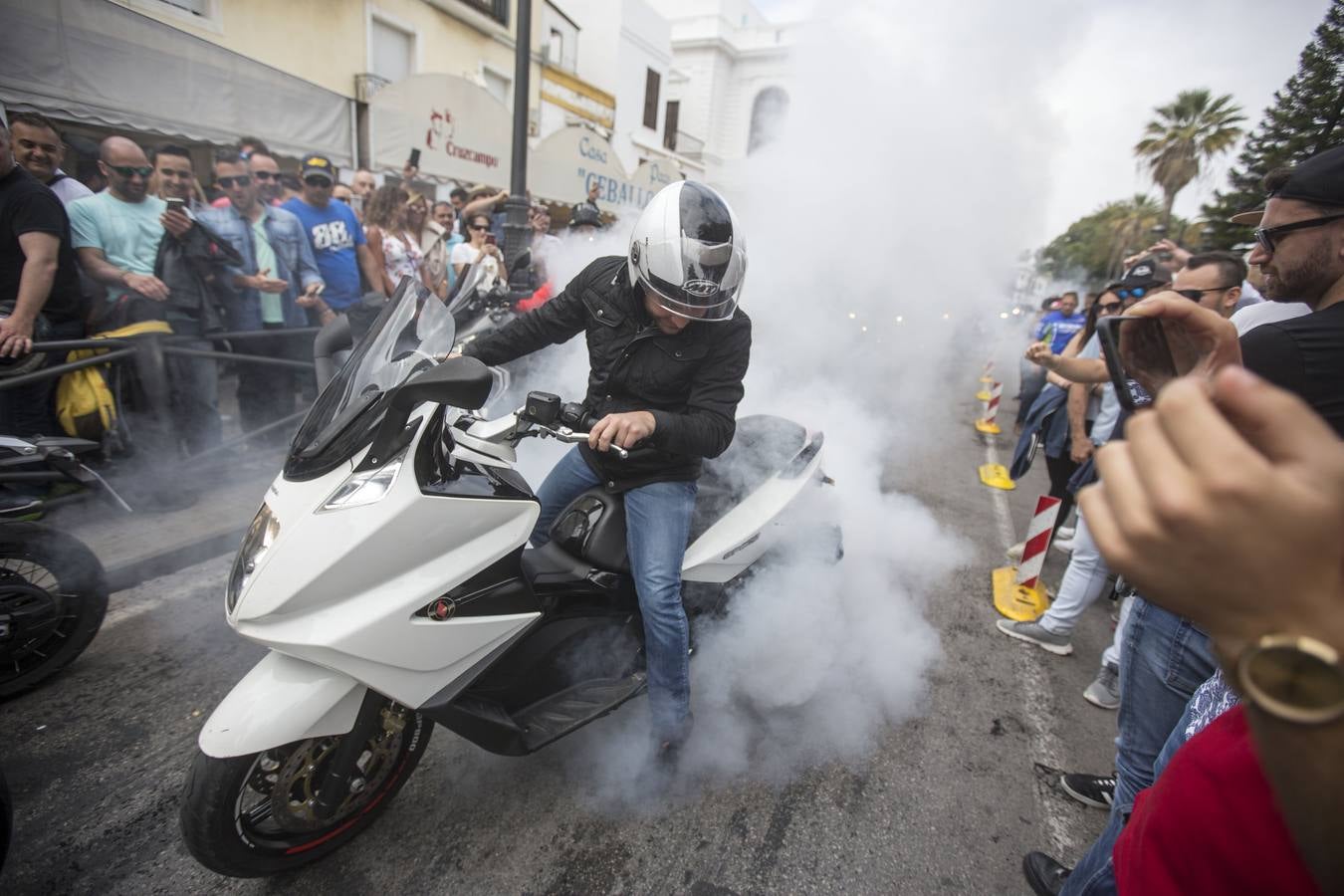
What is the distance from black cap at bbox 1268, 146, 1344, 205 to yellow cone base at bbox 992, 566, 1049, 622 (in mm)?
2779

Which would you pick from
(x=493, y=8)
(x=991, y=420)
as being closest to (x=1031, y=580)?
(x=991, y=420)

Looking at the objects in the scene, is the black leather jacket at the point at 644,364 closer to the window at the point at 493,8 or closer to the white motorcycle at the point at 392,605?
the white motorcycle at the point at 392,605

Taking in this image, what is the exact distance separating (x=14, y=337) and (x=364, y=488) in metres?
2.96

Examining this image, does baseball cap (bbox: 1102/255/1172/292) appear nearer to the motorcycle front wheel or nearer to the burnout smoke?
the burnout smoke

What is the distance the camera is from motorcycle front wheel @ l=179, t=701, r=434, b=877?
1658 millimetres

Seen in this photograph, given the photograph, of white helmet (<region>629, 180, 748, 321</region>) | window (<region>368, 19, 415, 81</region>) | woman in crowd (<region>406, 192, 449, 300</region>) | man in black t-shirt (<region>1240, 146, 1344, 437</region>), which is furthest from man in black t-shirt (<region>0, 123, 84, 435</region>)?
window (<region>368, 19, 415, 81</region>)

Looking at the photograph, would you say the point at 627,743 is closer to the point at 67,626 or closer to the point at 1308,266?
the point at 67,626

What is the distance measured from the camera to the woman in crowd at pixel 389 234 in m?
5.81

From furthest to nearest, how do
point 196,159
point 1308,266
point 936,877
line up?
point 196,159
point 936,877
point 1308,266

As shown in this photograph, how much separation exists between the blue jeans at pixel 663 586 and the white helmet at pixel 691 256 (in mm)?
675

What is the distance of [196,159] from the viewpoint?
8836 millimetres

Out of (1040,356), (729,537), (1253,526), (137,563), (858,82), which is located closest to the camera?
(1253,526)

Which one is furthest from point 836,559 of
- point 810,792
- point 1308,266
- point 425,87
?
point 425,87

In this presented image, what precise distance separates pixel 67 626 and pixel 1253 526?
144 inches
